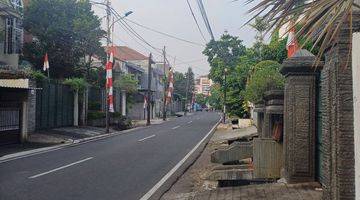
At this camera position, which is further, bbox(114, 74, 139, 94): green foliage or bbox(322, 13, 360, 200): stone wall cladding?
bbox(114, 74, 139, 94): green foliage

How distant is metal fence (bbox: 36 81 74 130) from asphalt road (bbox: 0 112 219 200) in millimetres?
9978

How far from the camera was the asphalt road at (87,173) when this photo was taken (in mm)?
10094

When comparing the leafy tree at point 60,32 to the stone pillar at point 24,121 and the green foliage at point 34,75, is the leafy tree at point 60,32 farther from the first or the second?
the stone pillar at point 24,121

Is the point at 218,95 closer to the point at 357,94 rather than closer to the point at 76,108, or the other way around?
the point at 76,108

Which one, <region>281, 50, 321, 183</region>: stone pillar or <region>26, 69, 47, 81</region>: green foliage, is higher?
<region>26, 69, 47, 81</region>: green foliage

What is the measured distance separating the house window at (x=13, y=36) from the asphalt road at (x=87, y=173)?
17.0 metres

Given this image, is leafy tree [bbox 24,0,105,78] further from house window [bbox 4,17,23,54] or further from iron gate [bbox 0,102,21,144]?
iron gate [bbox 0,102,21,144]

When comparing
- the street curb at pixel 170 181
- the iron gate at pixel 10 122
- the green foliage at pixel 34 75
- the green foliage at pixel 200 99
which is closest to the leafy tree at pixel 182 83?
the green foliage at pixel 200 99

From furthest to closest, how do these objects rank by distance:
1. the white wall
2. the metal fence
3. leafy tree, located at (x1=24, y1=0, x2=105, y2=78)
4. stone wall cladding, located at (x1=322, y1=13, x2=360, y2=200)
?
leafy tree, located at (x1=24, y1=0, x2=105, y2=78), the metal fence, stone wall cladding, located at (x1=322, y1=13, x2=360, y2=200), the white wall

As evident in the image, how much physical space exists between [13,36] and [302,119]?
98.7ft

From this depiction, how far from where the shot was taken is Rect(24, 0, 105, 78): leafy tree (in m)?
36.0

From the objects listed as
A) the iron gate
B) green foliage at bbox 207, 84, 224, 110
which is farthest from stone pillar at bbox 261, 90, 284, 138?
green foliage at bbox 207, 84, 224, 110

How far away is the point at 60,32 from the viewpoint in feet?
119

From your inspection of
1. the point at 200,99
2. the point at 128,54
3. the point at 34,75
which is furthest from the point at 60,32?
the point at 200,99
